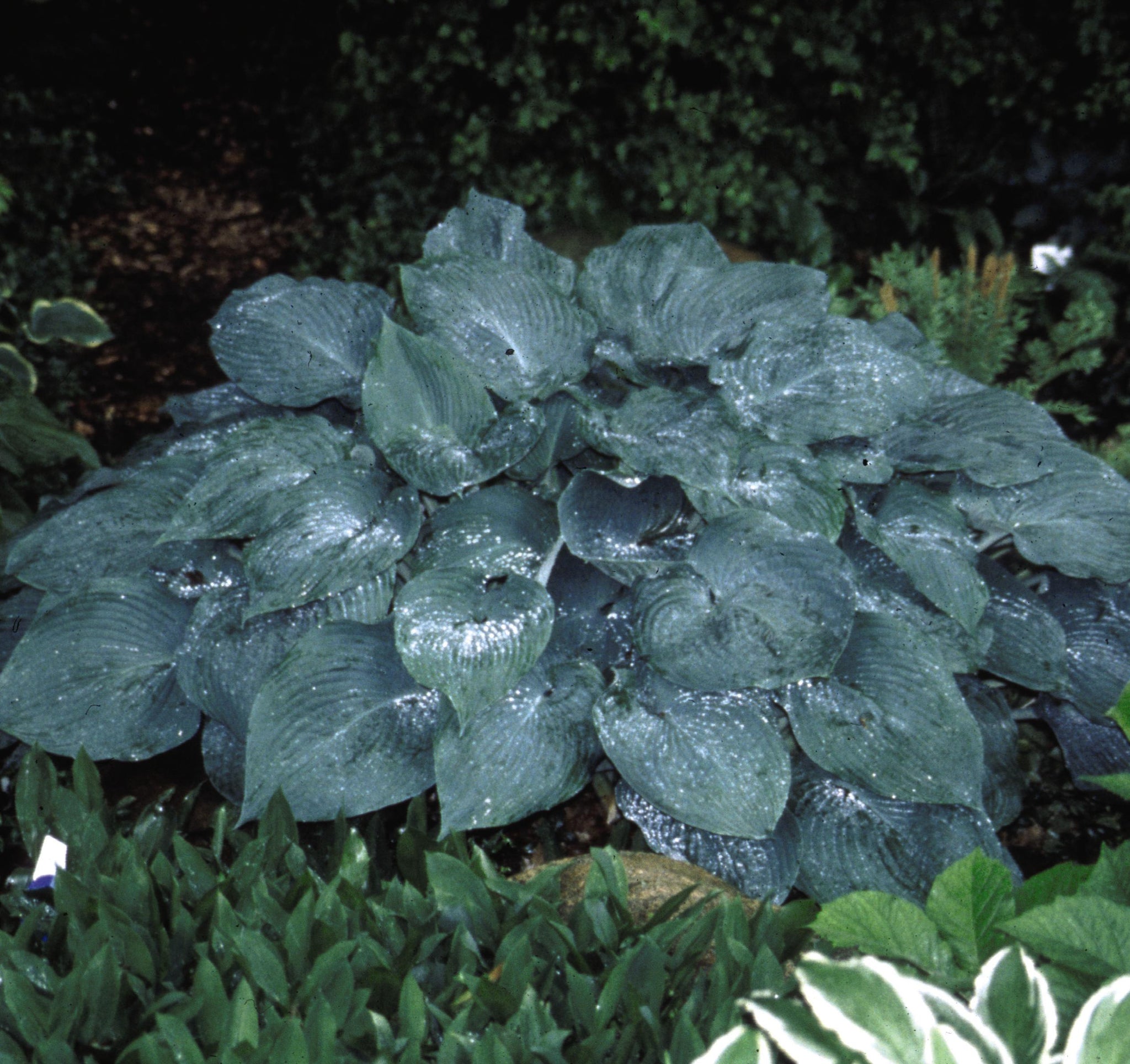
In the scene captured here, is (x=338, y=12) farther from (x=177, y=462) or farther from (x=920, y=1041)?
(x=920, y=1041)

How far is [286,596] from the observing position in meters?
2.09

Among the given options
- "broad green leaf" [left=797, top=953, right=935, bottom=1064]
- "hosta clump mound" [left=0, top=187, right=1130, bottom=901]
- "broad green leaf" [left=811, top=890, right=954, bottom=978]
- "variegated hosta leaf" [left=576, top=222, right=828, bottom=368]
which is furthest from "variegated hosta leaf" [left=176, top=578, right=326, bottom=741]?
"broad green leaf" [left=797, top=953, right=935, bottom=1064]

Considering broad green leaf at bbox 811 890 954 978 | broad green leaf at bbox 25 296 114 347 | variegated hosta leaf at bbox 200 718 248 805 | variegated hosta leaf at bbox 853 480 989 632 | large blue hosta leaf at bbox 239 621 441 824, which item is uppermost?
broad green leaf at bbox 811 890 954 978

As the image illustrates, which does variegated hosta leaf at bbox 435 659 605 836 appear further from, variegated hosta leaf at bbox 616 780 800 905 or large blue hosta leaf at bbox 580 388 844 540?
large blue hosta leaf at bbox 580 388 844 540

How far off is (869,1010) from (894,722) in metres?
1.00

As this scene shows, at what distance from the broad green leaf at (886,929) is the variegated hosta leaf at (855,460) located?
107cm

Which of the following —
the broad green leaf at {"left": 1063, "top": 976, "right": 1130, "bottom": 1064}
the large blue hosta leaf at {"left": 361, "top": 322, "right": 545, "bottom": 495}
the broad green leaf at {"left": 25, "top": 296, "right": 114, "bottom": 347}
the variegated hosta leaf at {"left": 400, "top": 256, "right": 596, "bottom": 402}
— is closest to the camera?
the broad green leaf at {"left": 1063, "top": 976, "right": 1130, "bottom": 1064}

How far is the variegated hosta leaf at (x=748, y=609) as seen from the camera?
2.03 metres

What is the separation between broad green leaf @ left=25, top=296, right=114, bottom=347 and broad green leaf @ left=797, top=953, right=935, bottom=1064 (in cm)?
394

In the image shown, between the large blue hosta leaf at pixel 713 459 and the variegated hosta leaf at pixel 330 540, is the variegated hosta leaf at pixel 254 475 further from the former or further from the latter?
the large blue hosta leaf at pixel 713 459

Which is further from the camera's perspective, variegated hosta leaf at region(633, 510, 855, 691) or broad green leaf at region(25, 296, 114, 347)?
broad green leaf at region(25, 296, 114, 347)

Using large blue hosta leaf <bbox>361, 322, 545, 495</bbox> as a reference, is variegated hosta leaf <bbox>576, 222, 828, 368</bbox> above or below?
above

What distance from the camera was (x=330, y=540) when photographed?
216 cm

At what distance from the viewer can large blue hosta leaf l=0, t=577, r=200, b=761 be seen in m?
2.29
